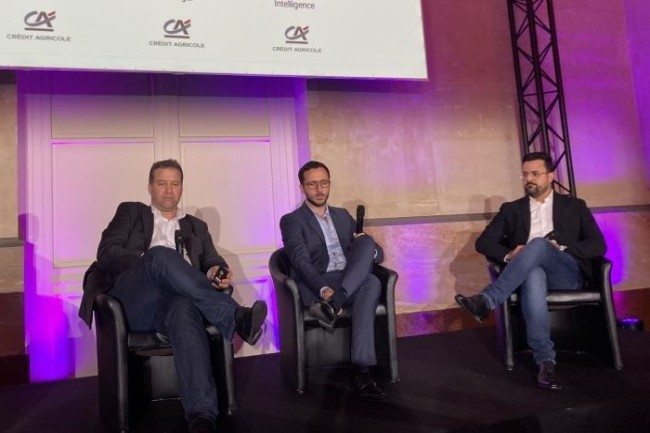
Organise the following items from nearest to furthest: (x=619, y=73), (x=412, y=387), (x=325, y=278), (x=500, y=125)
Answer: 1. (x=412, y=387)
2. (x=325, y=278)
3. (x=500, y=125)
4. (x=619, y=73)

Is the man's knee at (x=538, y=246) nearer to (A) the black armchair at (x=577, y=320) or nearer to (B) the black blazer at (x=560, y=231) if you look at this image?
(B) the black blazer at (x=560, y=231)

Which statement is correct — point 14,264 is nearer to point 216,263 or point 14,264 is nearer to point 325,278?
point 216,263

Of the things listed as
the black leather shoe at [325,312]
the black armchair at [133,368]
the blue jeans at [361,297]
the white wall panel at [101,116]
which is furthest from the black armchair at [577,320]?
the white wall panel at [101,116]

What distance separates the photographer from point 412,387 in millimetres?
2523

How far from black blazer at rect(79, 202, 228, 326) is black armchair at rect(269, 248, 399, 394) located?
38 centimetres

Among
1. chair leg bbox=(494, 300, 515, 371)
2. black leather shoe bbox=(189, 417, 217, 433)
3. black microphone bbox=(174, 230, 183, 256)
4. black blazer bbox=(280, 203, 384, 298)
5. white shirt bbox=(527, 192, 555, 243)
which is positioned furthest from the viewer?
white shirt bbox=(527, 192, 555, 243)

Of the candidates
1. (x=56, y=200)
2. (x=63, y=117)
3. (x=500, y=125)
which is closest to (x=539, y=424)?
(x=500, y=125)

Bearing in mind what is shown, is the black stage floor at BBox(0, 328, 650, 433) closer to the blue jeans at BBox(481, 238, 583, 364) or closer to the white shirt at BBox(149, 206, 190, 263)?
the blue jeans at BBox(481, 238, 583, 364)

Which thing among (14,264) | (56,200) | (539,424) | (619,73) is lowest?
(539,424)

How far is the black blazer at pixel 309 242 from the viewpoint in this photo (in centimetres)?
266

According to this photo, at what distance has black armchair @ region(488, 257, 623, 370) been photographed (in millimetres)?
2744

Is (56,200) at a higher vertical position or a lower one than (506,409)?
higher

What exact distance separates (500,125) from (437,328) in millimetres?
1749


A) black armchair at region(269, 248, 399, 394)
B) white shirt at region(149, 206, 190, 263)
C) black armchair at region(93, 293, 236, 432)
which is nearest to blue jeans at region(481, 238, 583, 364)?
black armchair at region(269, 248, 399, 394)
